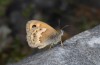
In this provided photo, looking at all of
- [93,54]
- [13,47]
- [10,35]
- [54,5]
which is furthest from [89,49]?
[54,5]

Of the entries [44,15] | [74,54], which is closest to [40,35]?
[74,54]

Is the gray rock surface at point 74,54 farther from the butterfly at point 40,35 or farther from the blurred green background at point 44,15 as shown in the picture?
the blurred green background at point 44,15

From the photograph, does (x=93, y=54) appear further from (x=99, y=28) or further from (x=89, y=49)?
(x=99, y=28)

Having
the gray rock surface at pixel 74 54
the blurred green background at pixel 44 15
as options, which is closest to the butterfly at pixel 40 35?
the gray rock surface at pixel 74 54

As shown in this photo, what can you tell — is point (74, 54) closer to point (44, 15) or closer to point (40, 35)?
point (40, 35)

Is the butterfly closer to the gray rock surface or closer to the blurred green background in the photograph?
the gray rock surface
